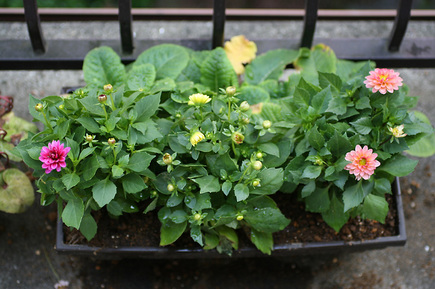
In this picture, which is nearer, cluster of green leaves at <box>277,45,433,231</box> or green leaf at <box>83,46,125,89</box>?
cluster of green leaves at <box>277,45,433,231</box>

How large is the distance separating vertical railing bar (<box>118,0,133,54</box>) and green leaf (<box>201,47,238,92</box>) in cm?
28

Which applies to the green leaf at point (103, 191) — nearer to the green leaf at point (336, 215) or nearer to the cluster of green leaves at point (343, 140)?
the cluster of green leaves at point (343, 140)

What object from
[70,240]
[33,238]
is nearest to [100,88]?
[70,240]

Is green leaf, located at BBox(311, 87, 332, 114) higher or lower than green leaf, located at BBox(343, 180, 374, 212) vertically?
higher

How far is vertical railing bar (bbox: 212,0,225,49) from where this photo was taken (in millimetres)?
1790

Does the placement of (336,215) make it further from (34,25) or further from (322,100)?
(34,25)

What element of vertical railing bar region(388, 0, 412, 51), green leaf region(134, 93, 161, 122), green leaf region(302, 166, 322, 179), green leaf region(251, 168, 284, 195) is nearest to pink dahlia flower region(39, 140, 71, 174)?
green leaf region(134, 93, 161, 122)

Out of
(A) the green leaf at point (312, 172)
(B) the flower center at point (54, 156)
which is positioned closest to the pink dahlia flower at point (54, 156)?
(B) the flower center at point (54, 156)

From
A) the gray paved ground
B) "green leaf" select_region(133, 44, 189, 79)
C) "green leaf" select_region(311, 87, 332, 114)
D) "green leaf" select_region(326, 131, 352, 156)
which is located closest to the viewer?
"green leaf" select_region(326, 131, 352, 156)

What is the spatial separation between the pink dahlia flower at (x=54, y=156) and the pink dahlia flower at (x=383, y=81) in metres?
0.81

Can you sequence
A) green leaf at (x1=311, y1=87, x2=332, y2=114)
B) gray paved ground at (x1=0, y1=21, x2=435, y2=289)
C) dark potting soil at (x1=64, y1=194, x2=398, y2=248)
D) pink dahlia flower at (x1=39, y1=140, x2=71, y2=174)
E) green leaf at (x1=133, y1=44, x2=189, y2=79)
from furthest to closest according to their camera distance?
gray paved ground at (x1=0, y1=21, x2=435, y2=289) < green leaf at (x1=133, y1=44, x2=189, y2=79) < dark potting soil at (x1=64, y1=194, x2=398, y2=248) < green leaf at (x1=311, y1=87, x2=332, y2=114) < pink dahlia flower at (x1=39, y1=140, x2=71, y2=174)

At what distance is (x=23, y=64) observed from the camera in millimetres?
1872

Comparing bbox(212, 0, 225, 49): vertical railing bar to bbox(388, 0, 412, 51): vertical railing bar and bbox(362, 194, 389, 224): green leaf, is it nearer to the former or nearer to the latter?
bbox(388, 0, 412, 51): vertical railing bar

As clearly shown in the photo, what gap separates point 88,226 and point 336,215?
72 centimetres
